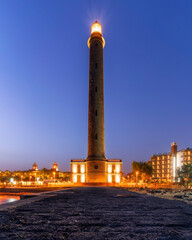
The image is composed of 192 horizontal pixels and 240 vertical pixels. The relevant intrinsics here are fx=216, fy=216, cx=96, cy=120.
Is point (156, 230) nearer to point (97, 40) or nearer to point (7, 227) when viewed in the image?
point (7, 227)

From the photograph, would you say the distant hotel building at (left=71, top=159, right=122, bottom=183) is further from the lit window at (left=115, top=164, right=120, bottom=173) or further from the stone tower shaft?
the stone tower shaft

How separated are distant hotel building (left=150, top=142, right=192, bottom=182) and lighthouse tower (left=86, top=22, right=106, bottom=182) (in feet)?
243

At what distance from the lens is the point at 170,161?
12638 cm

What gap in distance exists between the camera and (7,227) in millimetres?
3484

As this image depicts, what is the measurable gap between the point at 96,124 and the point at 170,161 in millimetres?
90184

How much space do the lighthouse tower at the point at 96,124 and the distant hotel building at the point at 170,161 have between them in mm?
74104

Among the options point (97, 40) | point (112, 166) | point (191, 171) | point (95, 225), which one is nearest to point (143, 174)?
point (112, 166)

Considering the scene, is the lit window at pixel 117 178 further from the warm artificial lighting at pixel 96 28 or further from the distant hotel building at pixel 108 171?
the warm artificial lighting at pixel 96 28

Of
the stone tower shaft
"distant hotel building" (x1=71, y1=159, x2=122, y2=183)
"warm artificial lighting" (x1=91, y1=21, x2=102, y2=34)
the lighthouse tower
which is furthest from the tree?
"warm artificial lighting" (x1=91, y1=21, x2=102, y2=34)

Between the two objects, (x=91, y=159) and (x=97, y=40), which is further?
(x=97, y=40)

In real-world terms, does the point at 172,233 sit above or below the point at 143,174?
above

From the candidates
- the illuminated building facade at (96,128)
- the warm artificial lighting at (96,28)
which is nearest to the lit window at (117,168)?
the illuminated building facade at (96,128)

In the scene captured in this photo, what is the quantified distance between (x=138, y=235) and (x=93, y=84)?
5078 cm

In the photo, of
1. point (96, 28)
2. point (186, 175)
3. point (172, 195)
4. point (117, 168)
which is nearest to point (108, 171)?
point (117, 168)
